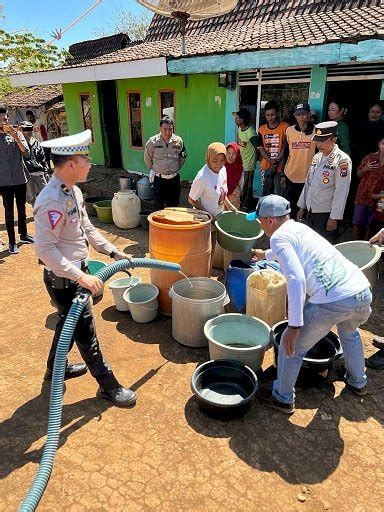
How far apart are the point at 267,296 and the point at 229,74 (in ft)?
18.7

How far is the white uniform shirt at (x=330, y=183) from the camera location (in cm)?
451

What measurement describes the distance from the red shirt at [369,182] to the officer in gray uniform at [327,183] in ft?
2.20

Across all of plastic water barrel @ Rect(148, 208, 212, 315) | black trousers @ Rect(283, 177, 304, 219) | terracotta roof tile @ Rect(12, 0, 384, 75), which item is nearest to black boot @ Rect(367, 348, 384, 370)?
plastic water barrel @ Rect(148, 208, 212, 315)

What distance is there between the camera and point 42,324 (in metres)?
4.28

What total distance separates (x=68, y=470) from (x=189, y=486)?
83 cm

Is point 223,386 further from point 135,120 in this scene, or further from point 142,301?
point 135,120

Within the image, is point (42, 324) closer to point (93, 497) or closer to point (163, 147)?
point (93, 497)

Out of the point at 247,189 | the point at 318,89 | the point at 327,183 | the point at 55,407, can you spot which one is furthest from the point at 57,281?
the point at 318,89

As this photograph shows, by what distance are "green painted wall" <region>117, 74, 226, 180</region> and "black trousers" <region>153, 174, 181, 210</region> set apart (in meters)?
2.28

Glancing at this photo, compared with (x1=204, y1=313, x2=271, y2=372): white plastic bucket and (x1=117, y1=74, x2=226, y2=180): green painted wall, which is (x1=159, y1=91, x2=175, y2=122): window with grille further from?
(x1=204, y1=313, x2=271, y2=372): white plastic bucket

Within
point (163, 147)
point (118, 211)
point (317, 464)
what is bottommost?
point (317, 464)

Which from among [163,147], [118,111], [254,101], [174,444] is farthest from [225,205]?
[118,111]

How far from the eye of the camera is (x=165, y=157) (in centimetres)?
653

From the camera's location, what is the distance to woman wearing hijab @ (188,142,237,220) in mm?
4359
